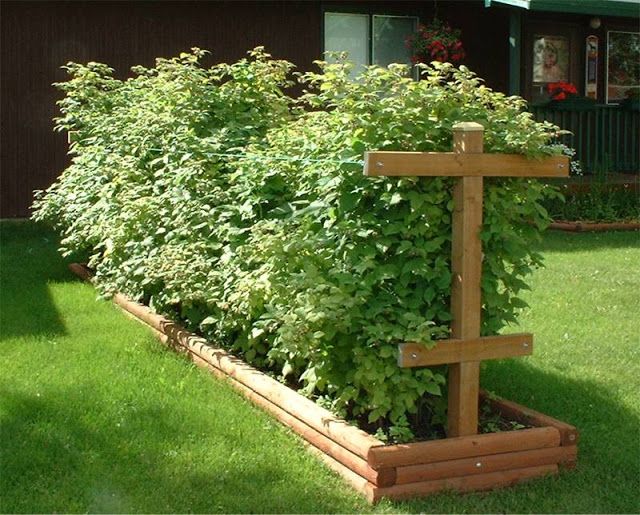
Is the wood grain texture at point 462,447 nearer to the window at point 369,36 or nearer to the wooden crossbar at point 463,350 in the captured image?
the wooden crossbar at point 463,350

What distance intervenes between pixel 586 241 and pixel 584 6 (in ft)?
14.1

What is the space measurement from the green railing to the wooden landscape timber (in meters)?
10.5

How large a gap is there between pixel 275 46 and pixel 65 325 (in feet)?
27.1

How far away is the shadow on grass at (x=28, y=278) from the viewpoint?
742 centimetres

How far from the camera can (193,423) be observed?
521 cm

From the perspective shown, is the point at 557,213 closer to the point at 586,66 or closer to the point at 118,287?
the point at 586,66

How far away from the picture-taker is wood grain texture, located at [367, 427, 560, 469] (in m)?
4.41

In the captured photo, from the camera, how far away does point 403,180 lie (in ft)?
15.6

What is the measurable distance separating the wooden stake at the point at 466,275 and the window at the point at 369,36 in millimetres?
10826

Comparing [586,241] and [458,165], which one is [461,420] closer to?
[458,165]

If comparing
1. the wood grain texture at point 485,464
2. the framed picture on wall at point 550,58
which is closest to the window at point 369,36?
the framed picture on wall at point 550,58

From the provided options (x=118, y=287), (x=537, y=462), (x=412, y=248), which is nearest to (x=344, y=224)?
(x=412, y=248)

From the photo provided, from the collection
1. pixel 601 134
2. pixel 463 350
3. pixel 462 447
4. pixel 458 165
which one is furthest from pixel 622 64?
pixel 462 447

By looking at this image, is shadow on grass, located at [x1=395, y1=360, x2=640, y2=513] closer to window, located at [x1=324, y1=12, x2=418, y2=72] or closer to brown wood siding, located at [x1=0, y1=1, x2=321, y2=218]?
brown wood siding, located at [x1=0, y1=1, x2=321, y2=218]
